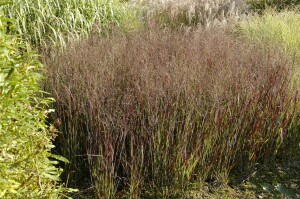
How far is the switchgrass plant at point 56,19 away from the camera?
564 cm

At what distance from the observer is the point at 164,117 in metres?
3.24

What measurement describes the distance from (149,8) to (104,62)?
15.4ft

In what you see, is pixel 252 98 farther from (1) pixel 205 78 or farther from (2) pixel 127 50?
(2) pixel 127 50

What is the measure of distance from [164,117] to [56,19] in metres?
3.27

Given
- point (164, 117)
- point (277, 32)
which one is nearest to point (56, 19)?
Result: point (277, 32)

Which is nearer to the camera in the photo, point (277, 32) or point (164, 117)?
point (164, 117)

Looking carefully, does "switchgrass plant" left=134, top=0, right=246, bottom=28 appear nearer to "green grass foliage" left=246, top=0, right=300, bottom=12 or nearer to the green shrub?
"green grass foliage" left=246, top=0, right=300, bottom=12

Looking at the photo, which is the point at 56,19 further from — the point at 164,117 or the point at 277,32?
the point at 164,117

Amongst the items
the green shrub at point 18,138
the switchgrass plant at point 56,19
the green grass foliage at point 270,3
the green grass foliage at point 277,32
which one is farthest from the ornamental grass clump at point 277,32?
the green shrub at point 18,138

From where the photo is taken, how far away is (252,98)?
365cm

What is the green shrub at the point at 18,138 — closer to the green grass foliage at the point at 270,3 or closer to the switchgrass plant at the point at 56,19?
the switchgrass plant at the point at 56,19

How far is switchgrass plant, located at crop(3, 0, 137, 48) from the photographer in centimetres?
564

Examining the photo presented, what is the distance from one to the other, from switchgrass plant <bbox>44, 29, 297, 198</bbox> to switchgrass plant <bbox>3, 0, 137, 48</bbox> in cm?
159

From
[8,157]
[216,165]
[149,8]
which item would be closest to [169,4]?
[149,8]
